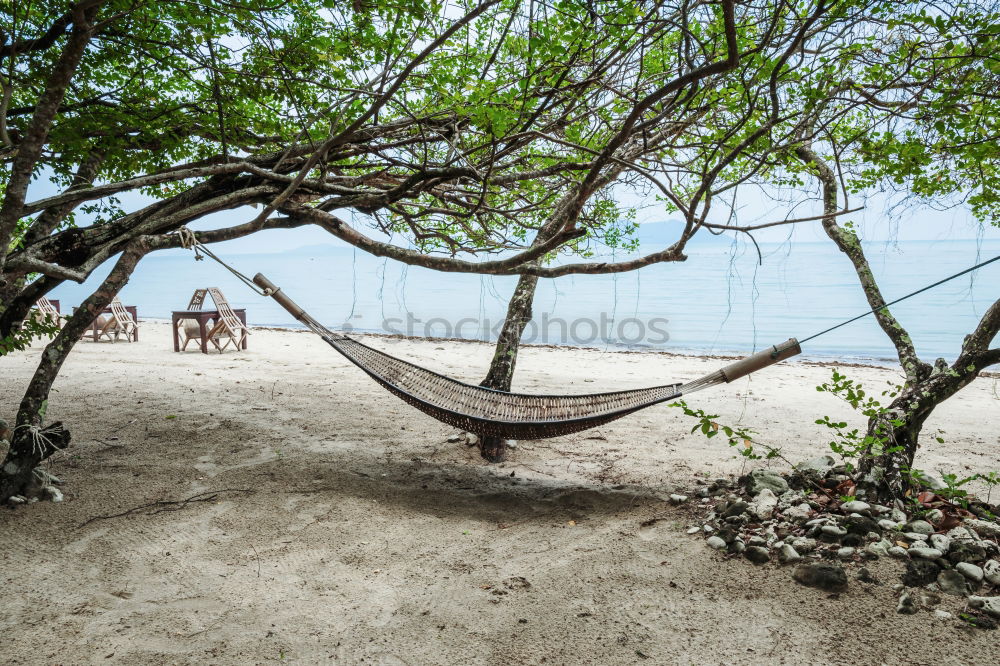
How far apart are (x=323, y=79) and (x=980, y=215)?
10.7 feet

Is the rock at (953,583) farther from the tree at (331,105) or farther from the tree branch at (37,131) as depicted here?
the tree branch at (37,131)

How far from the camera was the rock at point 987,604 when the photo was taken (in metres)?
1.55

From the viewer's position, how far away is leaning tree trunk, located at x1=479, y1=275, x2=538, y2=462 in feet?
10.2

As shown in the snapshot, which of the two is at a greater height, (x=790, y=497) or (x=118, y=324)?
(x=118, y=324)

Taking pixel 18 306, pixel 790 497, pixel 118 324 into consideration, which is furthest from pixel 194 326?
pixel 790 497

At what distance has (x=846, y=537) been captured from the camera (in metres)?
1.90

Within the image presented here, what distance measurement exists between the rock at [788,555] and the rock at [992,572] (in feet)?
1.50

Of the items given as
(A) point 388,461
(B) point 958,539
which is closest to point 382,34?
(A) point 388,461

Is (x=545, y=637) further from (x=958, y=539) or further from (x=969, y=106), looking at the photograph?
(x=969, y=106)

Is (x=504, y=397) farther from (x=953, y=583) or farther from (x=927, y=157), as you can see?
(x=927, y=157)

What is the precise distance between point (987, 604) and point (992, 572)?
0.47 feet

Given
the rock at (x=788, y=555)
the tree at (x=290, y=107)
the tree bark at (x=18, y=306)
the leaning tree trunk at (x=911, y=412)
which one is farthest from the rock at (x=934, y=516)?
the tree bark at (x=18, y=306)

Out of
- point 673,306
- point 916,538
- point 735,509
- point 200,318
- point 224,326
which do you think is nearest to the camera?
point 916,538

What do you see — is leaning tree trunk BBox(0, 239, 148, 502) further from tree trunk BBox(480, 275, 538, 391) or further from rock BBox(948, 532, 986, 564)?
rock BBox(948, 532, 986, 564)
